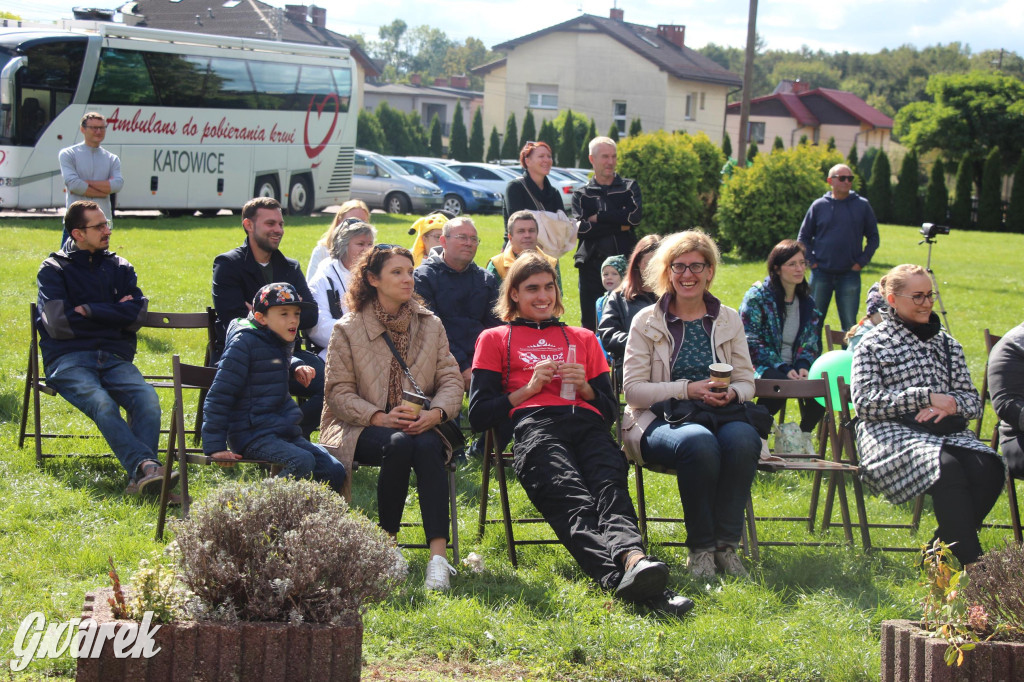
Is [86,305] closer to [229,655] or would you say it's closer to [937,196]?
[229,655]

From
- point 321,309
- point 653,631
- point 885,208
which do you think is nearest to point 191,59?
point 321,309

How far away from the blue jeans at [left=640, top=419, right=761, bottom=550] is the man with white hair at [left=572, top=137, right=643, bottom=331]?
3.82 meters

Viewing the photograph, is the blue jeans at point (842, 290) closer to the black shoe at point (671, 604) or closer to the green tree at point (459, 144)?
the black shoe at point (671, 604)

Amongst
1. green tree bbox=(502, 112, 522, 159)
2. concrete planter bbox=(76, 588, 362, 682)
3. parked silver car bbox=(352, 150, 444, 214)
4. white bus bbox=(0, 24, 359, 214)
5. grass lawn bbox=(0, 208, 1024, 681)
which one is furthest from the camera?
green tree bbox=(502, 112, 522, 159)

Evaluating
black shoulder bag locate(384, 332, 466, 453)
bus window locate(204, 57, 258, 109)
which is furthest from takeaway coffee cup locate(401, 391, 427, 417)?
bus window locate(204, 57, 258, 109)

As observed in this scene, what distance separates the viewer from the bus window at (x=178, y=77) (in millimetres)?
19969

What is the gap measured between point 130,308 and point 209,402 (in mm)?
1369

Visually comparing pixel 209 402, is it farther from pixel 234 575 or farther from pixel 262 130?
pixel 262 130

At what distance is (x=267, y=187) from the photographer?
22641mm

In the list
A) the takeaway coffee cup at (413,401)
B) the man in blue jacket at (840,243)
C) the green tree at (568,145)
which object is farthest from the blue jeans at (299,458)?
the green tree at (568,145)

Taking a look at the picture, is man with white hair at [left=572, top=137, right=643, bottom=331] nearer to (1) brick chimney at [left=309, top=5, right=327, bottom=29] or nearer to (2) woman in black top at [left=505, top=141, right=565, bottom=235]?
(2) woman in black top at [left=505, top=141, right=565, bottom=235]

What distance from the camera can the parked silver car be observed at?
85.9 feet

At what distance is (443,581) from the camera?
14.9 ft

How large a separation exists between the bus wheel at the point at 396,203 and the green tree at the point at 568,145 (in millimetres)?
19914
